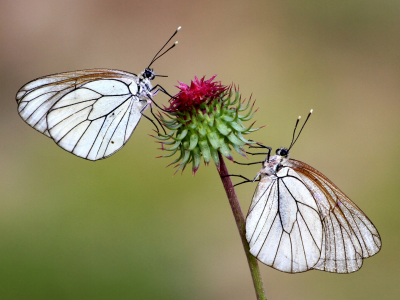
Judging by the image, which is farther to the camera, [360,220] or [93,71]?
[93,71]

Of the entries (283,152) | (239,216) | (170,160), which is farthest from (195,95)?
(170,160)

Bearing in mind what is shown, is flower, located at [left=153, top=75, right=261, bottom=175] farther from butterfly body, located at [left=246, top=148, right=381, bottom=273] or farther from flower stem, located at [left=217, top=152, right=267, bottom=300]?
butterfly body, located at [left=246, top=148, right=381, bottom=273]

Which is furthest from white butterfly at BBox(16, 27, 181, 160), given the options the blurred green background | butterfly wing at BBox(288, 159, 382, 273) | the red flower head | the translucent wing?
the blurred green background

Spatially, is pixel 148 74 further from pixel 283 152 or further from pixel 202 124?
pixel 283 152

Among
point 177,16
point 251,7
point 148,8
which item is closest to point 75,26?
point 148,8

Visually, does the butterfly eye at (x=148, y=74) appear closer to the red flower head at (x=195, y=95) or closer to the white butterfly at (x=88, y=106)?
the white butterfly at (x=88, y=106)
